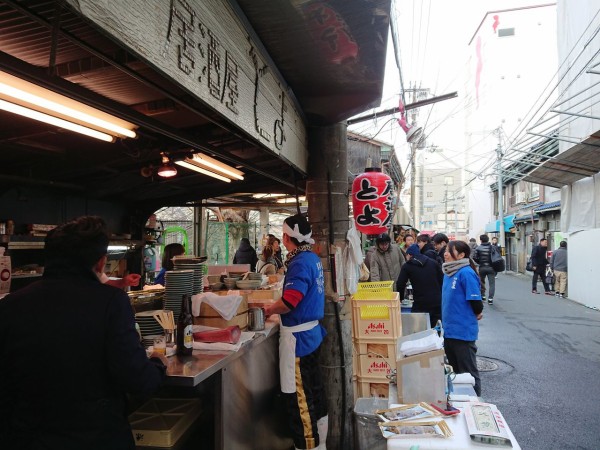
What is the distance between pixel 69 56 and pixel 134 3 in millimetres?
1723

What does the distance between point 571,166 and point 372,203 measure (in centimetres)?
1144

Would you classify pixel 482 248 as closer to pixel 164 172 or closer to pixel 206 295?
pixel 164 172

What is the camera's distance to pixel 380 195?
6160mm

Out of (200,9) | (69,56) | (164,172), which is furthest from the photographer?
(164,172)

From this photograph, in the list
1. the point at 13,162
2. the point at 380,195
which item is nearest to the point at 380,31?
the point at 380,195

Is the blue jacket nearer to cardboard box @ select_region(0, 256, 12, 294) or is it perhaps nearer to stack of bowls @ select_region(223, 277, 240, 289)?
stack of bowls @ select_region(223, 277, 240, 289)

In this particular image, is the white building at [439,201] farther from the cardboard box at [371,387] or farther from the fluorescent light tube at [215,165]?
the cardboard box at [371,387]

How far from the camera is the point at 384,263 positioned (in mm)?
8984

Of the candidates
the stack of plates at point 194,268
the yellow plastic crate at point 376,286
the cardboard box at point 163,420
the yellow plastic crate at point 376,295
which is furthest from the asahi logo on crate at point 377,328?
the cardboard box at point 163,420

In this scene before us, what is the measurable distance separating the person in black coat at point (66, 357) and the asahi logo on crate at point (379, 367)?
404cm

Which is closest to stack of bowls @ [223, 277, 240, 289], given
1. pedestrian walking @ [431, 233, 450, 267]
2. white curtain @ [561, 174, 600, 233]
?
pedestrian walking @ [431, 233, 450, 267]

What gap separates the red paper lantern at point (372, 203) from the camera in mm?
6160

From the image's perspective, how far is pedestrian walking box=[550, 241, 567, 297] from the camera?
53.2 ft

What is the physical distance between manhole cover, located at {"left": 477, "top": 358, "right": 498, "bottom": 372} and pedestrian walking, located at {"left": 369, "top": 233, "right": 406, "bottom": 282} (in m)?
2.26
